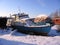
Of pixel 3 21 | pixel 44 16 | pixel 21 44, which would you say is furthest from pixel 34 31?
pixel 44 16

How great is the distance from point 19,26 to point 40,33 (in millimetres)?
3825

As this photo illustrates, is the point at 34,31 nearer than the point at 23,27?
Yes

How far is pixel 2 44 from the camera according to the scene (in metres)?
9.28

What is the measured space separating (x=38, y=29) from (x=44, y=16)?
13104mm

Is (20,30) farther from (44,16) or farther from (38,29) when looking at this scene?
(44,16)

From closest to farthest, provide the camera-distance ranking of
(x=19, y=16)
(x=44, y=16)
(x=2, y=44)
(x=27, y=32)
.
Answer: (x=2, y=44) → (x=27, y=32) → (x=19, y=16) → (x=44, y=16)

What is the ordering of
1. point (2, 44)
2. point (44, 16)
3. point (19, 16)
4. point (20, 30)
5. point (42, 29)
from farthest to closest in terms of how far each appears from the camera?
point (44, 16), point (19, 16), point (20, 30), point (42, 29), point (2, 44)

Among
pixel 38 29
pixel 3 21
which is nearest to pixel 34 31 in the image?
pixel 38 29

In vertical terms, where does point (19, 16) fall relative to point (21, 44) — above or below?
above

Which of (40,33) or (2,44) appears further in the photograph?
(40,33)

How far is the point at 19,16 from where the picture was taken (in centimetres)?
2445

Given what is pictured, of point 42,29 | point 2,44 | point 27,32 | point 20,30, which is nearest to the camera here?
point 2,44

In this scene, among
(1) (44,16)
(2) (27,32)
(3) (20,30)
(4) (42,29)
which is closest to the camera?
(4) (42,29)

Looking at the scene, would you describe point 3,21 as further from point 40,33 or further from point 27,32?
point 40,33
